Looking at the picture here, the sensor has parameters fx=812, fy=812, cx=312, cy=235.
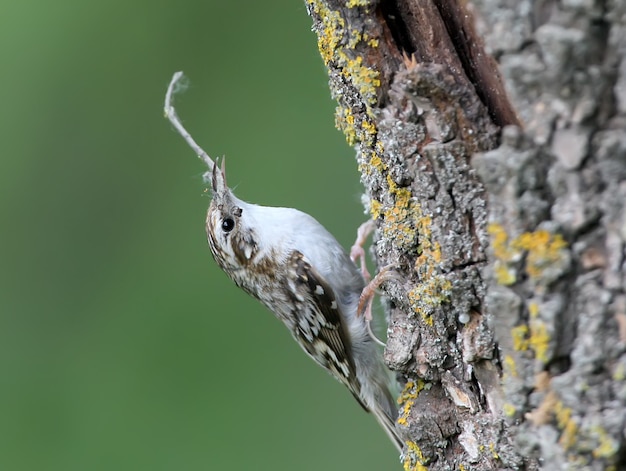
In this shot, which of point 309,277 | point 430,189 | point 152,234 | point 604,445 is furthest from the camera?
point 152,234

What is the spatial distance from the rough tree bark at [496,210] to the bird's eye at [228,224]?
82 cm

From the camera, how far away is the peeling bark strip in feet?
5.38

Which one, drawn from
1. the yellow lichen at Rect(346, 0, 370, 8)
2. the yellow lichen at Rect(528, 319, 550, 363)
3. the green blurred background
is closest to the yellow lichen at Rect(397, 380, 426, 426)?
the yellow lichen at Rect(528, 319, 550, 363)

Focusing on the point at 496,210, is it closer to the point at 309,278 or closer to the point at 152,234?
the point at 309,278

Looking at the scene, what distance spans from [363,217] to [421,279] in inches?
63.7

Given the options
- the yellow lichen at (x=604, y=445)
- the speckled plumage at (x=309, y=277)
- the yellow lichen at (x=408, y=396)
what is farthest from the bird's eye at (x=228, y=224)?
the yellow lichen at (x=604, y=445)

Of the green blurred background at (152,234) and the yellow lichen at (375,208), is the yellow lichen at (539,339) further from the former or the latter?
the green blurred background at (152,234)

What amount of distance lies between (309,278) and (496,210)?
4.54 ft

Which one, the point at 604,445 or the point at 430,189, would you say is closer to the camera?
the point at 604,445

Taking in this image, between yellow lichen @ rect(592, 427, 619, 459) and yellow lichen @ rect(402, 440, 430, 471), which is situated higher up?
yellow lichen @ rect(592, 427, 619, 459)

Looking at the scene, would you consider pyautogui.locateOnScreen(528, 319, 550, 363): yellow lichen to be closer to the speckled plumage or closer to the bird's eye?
the speckled plumage

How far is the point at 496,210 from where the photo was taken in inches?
55.4

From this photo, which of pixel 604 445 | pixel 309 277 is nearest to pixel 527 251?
pixel 604 445

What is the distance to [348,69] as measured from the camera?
1830mm
